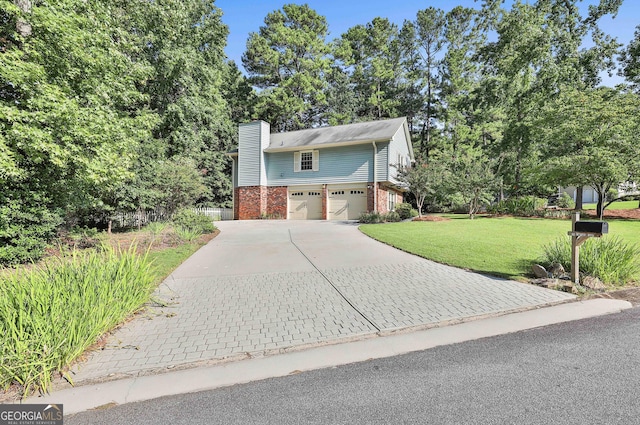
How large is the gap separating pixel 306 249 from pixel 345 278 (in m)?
3.43

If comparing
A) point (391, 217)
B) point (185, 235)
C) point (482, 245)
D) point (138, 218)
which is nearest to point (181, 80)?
point (138, 218)

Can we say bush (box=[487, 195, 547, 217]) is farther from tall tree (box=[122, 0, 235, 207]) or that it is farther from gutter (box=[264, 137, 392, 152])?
tall tree (box=[122, 0, 235, 207])

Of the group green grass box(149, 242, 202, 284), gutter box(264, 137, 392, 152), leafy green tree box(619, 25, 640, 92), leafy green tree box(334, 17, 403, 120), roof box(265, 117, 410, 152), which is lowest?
green grass box(149, 242, 202, 284)

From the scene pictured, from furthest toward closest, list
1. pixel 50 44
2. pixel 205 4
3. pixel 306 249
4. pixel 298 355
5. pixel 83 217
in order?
pixel 205 4, pixel 83 217, pixel 306 249, pixel 50 44, pixel 298 355

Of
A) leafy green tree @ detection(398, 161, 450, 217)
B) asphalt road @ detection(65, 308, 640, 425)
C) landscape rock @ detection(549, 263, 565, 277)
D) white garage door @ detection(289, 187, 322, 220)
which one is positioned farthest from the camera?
white garage door @ detection(289, 187, 322, 220)

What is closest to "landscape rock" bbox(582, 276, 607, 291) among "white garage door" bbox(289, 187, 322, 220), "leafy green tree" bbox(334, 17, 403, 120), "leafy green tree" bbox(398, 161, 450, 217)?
"leafy green tree" bbox(398, 161, 450, 217)

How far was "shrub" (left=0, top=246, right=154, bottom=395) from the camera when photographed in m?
Result: 2.69

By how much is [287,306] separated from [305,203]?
58.5 ft

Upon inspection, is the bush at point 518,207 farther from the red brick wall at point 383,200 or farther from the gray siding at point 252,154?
the gray siding at point 252,154

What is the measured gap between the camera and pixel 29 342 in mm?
2773

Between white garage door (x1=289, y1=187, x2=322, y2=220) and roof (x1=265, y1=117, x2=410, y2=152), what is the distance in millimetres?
3265

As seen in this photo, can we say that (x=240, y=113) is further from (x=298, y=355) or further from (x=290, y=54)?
(x=298, y=355)

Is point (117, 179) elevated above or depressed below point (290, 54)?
below

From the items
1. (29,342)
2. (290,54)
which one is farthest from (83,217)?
(290,54)
